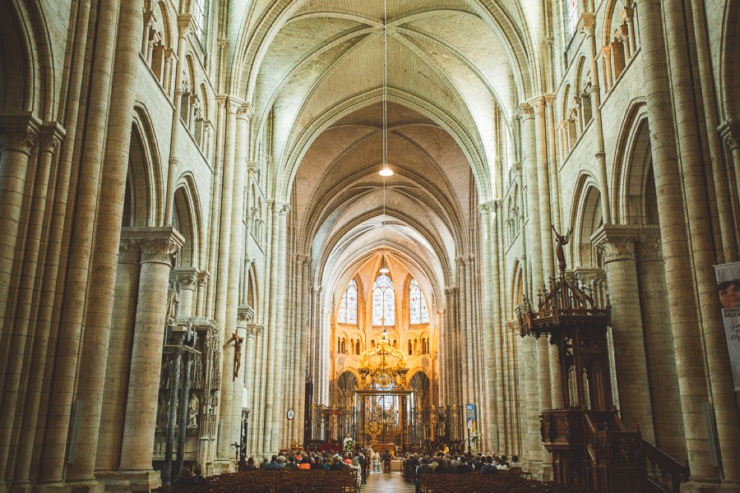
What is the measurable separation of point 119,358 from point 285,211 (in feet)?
58.4

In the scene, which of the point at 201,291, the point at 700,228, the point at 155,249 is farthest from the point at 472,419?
the point at 700,228

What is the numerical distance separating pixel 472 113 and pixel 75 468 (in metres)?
22.6

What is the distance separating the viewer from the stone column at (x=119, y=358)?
12.8 meters

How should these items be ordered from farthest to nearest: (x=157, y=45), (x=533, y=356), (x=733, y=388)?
(x=533, y=356) → (x=157, y=45) → (x=733, y=388)

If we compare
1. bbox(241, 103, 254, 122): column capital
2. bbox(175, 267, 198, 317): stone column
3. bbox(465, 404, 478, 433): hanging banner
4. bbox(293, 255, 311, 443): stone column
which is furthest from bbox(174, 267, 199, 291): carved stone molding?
bbox(465, 404, 478, 433): hanging banner

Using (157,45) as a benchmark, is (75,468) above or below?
below

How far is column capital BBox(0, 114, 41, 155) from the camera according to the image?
955cm

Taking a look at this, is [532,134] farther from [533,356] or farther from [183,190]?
[183,190]

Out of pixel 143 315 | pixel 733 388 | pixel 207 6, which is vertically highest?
pixel 207 6

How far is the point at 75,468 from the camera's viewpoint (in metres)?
9.83

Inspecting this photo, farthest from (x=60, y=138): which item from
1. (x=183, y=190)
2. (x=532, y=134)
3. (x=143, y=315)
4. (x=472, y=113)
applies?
(x=472, y=113)

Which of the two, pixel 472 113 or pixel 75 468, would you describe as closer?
pixel 75 468

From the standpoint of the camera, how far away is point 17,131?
31.5 feet

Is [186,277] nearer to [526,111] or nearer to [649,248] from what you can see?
[649,248]
